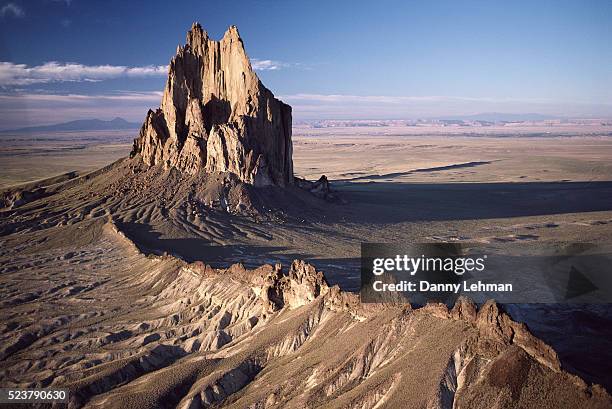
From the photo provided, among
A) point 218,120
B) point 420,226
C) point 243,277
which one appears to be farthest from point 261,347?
point 218,120

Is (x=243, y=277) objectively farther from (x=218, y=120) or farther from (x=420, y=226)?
(x=218, y=120)

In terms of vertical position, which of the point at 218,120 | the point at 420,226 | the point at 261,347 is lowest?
the point at 420,226

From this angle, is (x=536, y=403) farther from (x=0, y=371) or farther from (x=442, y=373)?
(x=0, y=371)

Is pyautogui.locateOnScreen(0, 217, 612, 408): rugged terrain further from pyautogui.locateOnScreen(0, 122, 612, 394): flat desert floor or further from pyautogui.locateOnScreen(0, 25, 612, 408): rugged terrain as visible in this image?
pyautogui.locateOnScreen(0, 122, 612, 394): flat desert floor

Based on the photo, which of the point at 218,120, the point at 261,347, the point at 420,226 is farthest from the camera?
the point at 218,120

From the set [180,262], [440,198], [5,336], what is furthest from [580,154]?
[5,336]

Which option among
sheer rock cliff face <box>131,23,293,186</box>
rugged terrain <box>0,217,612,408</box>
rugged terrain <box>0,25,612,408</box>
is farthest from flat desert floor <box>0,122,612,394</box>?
sheer rock cliff face <box>131,23,293,186</box>

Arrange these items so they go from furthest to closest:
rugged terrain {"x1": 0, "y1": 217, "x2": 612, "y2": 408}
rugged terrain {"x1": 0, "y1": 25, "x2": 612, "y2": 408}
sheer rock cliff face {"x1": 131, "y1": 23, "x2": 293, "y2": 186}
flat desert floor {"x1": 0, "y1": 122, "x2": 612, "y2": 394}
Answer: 1. sheer rock cliff face {"x1": 131, "y1": 23, "x2": 293, "y2": 186}
2. flat desert floor {"x1": 0, "y1": 122, "x2": 612, "y2": 394}
3. rugged terrain {"x1": 0, "y1": 25, "x2": 612, "y2": 408}
4. rugged terrain {"x1": 0, "y1": 217, "x2": 612, "y2": 408}

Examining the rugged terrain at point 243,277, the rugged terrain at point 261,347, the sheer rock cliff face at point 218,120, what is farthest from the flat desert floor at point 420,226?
the sheer rock cliff face at point 218,120

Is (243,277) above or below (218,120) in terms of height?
below
